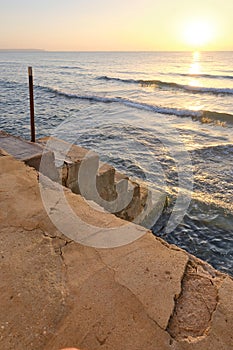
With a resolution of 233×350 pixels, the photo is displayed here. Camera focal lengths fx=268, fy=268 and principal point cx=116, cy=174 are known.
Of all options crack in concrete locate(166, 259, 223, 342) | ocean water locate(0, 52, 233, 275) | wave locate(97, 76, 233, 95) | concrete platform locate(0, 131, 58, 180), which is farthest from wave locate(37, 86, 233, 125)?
crack in concrete locate(166, 259, 223, 342)

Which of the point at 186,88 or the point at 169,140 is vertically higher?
the point at 186,88

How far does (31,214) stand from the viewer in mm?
2680

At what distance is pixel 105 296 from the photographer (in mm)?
1810

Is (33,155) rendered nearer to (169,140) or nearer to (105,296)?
(105,296)

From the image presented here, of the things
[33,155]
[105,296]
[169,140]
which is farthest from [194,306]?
[169,140]

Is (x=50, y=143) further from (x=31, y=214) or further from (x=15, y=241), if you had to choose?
(x=15, y=241)

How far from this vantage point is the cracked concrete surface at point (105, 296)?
1.56 metres

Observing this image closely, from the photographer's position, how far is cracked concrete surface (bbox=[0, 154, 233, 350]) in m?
1.56

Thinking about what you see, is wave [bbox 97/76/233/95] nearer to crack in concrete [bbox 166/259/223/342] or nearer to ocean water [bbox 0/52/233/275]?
ocean water [bbox 0/52/233/275]

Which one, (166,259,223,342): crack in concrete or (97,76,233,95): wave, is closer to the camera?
(166,259,223,342): crack in concrete

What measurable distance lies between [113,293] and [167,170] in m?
5.85

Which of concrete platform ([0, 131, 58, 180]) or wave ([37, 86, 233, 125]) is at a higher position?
concrete platform ([0, 131, 58, 180])

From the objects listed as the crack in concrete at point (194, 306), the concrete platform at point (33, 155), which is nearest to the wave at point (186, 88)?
the concrete platform at point (33, 155)

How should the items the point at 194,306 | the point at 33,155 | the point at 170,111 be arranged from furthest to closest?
the point at 170,111
the point at 33,155
the point at 194,306
